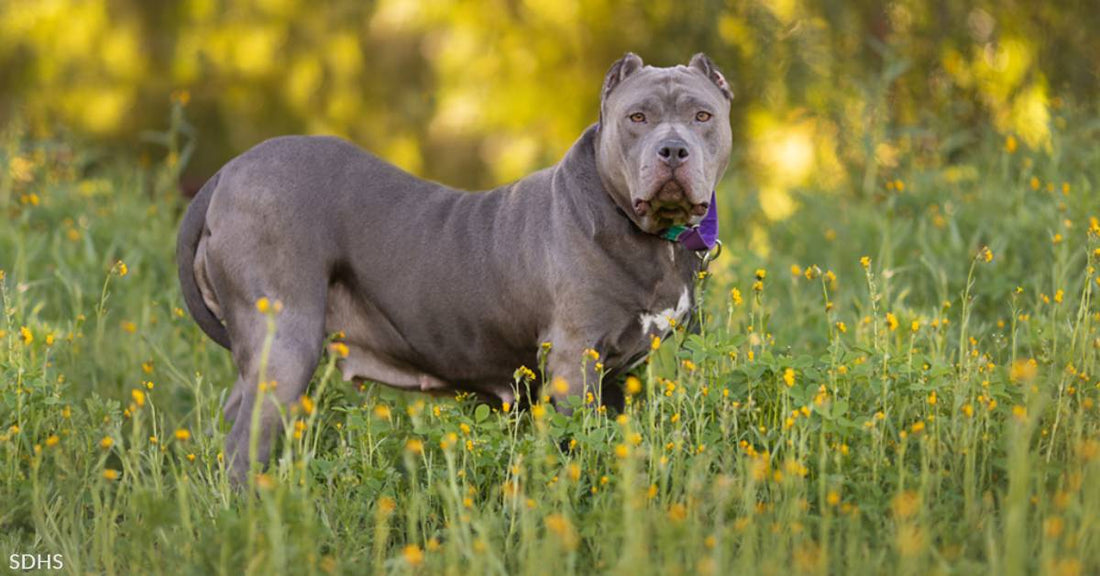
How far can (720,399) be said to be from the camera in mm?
3771

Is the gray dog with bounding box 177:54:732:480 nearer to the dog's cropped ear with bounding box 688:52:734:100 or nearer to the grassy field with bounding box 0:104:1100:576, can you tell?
the dog's cropped ear with bounding box 688:52:734:100

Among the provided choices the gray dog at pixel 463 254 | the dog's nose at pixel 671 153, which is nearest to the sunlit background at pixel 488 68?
the gray dog at pixel 463 254

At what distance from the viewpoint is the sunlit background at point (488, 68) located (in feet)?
27.2

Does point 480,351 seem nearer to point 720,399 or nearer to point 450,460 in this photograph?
point 720,399

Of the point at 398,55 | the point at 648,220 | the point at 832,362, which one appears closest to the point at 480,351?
the point at 648,220

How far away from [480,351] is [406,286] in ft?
1.17

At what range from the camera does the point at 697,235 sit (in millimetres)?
4113

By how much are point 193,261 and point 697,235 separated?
1.84m

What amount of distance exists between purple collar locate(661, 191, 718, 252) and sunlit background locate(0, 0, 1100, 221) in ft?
13.6

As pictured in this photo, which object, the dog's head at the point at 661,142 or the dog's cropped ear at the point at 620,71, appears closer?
the dog's head at the point at 661,142

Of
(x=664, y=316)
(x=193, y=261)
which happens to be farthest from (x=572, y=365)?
(x=193, y=261)

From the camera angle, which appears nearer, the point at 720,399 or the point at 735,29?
the point at 720,399

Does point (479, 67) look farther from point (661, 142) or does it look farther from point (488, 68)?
point (661, 142)

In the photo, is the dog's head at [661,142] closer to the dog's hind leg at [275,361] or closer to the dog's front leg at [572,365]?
the dog's front leg at [572,365]
